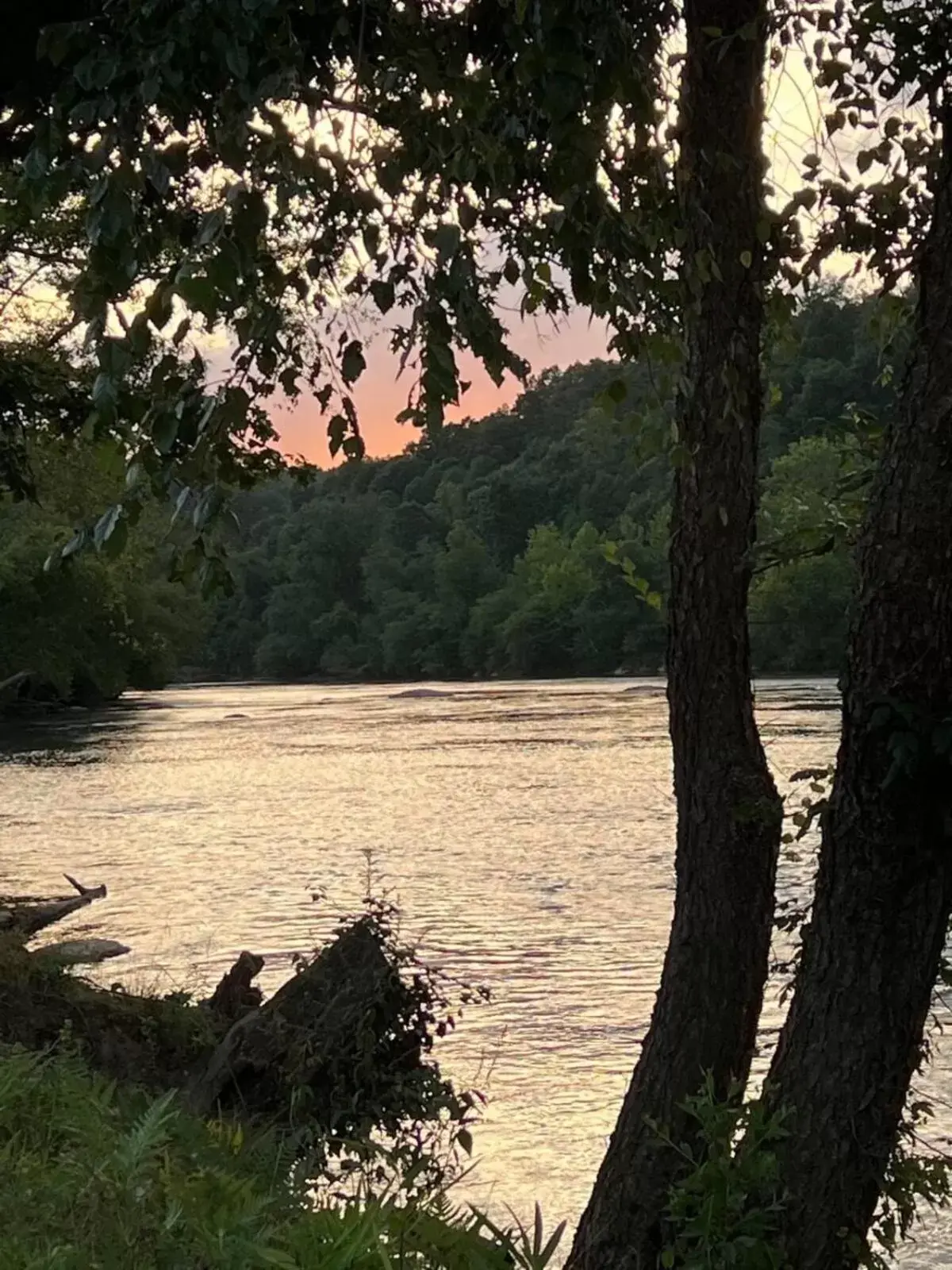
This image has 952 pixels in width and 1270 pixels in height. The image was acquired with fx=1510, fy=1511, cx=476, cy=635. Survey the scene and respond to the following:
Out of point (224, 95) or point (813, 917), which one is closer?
point (224, 95)

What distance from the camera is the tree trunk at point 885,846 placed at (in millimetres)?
3621

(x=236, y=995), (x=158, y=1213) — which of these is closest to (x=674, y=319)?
(x=158, y=1213)

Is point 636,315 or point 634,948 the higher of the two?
point 636,315

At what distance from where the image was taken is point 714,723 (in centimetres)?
496

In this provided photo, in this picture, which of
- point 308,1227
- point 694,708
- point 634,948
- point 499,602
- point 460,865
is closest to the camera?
point 308,1227

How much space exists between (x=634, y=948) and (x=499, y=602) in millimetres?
95102

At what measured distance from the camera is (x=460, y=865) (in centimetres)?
1850

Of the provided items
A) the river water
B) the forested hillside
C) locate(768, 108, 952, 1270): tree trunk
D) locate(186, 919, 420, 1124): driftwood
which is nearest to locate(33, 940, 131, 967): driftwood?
the river water

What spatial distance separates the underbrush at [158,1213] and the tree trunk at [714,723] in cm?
74

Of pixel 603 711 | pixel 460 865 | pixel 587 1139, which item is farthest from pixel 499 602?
pixel 587 1139

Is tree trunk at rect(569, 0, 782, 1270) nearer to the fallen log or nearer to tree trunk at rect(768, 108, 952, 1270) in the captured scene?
tree trunk at rect(768, 108, 952, 1270)

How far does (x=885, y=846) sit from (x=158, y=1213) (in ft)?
6.26

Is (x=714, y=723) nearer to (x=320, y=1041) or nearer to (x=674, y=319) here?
(x=674, y=319)

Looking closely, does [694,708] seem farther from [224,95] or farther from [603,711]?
[603,711]
